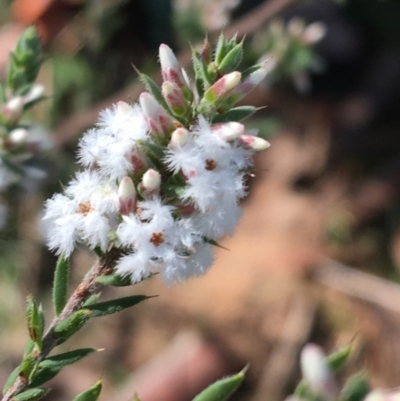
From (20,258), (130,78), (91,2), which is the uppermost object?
(91,2)

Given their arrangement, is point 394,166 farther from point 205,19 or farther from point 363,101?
point 205,19

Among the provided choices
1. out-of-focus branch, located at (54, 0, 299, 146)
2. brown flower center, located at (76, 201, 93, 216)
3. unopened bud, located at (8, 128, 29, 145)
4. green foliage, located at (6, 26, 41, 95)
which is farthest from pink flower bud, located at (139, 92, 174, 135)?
out-of-focus branch, located at (54, 0, 299, 146)

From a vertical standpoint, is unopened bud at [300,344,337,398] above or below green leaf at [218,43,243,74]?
below

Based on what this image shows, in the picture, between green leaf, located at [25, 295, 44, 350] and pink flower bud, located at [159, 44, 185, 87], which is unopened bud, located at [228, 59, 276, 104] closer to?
pink flower bud, located at [159, 44, 185, 87]

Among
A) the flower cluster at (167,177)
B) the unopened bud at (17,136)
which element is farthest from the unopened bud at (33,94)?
the flower cluster at (167,177)

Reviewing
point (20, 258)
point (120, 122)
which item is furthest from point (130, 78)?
point (120, 122)

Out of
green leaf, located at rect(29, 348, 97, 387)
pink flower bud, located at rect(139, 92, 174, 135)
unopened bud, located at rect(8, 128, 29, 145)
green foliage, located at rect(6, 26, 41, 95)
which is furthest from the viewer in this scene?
green foliage, located at rect(6, 26, 41, 95)

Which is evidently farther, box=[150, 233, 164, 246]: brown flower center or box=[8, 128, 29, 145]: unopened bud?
box=[8, 128, 29, 145]: unopened bud

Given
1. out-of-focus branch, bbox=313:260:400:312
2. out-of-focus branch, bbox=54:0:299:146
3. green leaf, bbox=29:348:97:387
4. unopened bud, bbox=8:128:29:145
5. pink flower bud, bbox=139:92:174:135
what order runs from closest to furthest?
pink flower bud, bbox=139:92:174:135 < green leaf, bbox=29:348:97:387 < unopened bud, bbox=8:128:29:145 < out-of-focus branch, bbox=54:0:299:146 < out-of-focus branch, bbox=313:260:400:312

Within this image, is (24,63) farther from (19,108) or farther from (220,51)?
(220,51)
